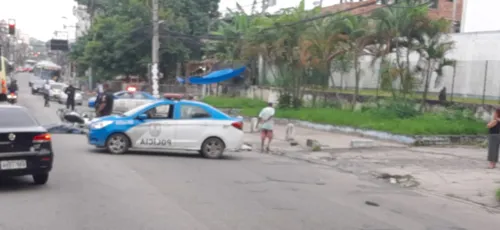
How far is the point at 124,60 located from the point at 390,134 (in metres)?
33.9

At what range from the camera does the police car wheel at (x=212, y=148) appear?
1673 centimetres

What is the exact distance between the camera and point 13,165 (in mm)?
10211

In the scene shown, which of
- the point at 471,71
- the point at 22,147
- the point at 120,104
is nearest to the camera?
the point at 22,147

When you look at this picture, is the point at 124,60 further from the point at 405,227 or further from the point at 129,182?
the point at 405,227

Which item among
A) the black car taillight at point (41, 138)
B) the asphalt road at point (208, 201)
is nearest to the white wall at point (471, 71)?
the asphalt road at point (208, 201)

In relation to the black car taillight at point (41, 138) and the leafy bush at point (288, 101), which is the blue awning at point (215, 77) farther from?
the black car taillight at point (41, 138)

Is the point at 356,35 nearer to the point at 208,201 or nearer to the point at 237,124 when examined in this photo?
the point at 237,124

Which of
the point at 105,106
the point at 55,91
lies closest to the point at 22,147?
the point at 105,106

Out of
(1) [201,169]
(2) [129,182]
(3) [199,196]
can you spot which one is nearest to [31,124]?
(2) [129,182]

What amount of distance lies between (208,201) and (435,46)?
17250 millimetres

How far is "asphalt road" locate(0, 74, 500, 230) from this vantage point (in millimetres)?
8547

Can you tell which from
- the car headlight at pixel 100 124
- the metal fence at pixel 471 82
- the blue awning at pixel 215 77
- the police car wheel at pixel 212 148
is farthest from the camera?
the blue awning at pixel 215 77

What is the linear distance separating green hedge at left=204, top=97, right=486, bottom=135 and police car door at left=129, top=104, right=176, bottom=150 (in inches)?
363

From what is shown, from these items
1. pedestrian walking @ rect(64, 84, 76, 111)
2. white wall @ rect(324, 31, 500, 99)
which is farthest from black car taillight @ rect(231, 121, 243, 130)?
pedestrian walking @ rect(64, 84, 76, 111)
